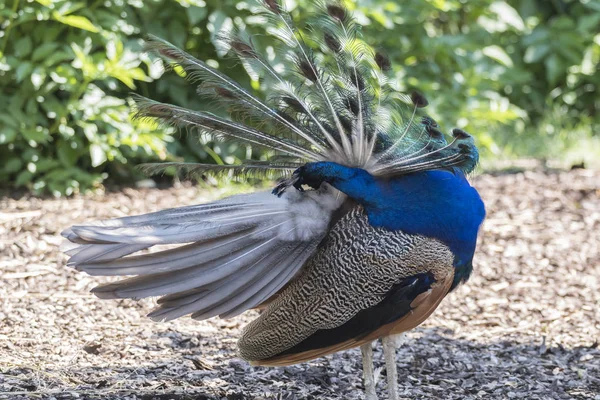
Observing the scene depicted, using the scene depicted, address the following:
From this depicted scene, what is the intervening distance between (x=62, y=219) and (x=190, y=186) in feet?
4.12

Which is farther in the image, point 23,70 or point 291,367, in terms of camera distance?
point 23,70

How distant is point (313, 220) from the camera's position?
134 inches

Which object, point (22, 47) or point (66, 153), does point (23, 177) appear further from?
point (22, 47)

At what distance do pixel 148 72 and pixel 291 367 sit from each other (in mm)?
3176

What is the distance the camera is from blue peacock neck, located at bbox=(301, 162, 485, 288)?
335 centimetres

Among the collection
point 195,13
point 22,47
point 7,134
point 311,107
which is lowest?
point 7,134

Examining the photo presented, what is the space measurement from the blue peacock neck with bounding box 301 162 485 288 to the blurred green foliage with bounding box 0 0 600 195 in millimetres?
2010

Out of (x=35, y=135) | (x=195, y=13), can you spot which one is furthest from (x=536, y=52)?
(x=35, y=135)

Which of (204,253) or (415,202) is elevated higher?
(415,202)

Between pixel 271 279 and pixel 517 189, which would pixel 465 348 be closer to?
pixel 271 279

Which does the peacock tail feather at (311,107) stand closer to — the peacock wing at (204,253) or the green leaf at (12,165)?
the peacock wing at (204,253)

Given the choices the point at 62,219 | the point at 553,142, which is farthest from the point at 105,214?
the point at 553,142

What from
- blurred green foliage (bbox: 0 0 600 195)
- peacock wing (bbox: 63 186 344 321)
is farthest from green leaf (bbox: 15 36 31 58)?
peacock wing (bbox: 63 186 344 321)

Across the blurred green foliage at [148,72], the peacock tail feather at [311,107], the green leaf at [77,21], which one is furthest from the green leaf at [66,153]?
the peacock tail feather at [311,107]
